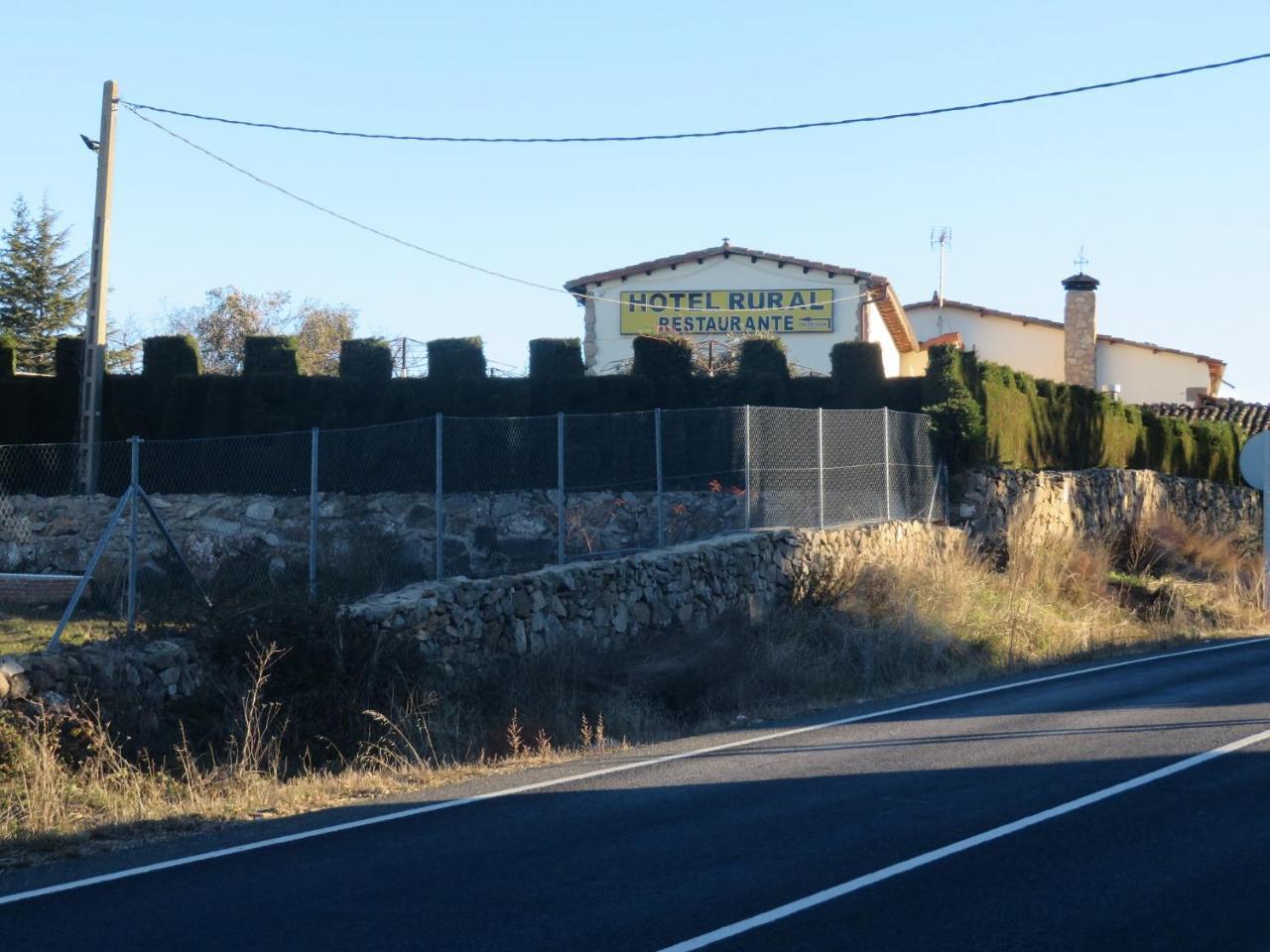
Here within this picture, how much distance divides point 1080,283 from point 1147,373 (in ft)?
28.1

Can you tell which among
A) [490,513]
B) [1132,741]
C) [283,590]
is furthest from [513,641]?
[1132,741]

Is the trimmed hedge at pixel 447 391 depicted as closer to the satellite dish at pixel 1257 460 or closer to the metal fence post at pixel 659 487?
the satellite dish at pixel 1257 460

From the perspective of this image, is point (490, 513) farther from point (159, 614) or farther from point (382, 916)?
point (382, 916)

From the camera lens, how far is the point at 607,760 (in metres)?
11.0

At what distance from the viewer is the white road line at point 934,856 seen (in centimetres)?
603

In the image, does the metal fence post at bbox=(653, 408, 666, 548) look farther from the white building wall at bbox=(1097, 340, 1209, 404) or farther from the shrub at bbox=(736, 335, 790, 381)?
the white building wall at bbox=(1097, 340, 1209, 404)

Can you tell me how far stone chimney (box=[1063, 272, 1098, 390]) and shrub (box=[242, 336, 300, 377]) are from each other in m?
31.3

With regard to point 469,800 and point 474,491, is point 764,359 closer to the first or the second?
point 474,491

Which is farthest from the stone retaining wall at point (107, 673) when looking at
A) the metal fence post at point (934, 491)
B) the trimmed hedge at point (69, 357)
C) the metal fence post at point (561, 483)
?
the metal fence post at point (934, 491)

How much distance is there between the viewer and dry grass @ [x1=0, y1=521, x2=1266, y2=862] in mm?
9852

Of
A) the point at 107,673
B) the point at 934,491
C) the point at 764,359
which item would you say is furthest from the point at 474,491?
the point at 934,491

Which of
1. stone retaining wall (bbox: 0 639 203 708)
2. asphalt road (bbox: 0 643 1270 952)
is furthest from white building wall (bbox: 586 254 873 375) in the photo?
asphalt road (bbox: 0 643 1270 952)

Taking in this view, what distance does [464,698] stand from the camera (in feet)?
44.4

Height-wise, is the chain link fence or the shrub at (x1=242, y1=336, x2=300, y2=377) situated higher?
the shrub at (x1=242, y1=336, x2=300, y2=377)
